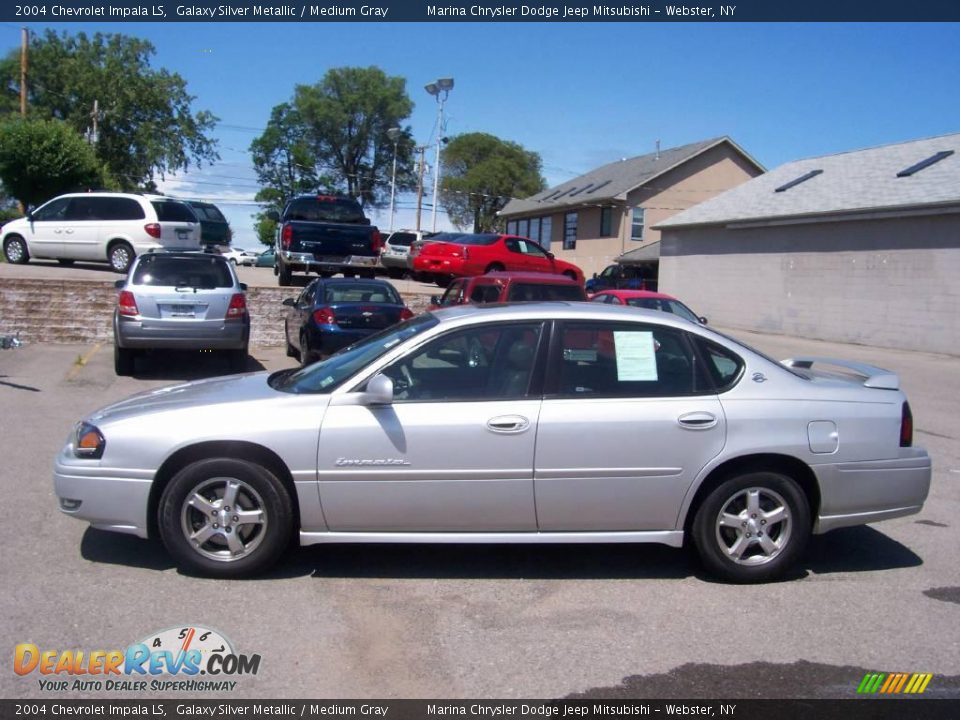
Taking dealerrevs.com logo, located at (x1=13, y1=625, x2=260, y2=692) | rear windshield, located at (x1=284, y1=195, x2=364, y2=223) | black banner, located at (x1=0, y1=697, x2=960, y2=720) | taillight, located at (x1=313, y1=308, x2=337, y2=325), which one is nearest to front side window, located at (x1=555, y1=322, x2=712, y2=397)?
black banner, located at (x1=0, y1=697, x2=960, y2=720)

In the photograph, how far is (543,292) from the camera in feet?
47.0

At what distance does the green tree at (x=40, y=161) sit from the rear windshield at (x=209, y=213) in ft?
13.0

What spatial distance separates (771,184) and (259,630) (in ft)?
98.0

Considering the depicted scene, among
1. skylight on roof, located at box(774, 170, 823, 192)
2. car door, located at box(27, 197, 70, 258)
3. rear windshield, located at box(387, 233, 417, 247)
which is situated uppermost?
skylight on roof, located at box(774, 170, 823, 192)

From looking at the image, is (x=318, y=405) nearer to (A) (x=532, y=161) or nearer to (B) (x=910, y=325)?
(B) (x=910, y=325)

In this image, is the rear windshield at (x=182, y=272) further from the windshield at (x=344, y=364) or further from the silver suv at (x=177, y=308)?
the windshield at (x=344, y=364)

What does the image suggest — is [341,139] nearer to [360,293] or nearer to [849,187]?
[849,187]

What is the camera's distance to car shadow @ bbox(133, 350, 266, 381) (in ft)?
42.8

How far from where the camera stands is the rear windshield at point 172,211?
804 inches

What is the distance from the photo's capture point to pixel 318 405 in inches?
203

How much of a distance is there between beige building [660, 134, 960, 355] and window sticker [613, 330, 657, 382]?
714 inches

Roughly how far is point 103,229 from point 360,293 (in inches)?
353

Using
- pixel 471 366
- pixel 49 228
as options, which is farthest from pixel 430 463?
pixel 49 228

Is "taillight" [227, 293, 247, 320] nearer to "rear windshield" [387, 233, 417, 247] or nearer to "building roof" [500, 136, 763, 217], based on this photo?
"rear windshield" [387, 233, 417, 247]
